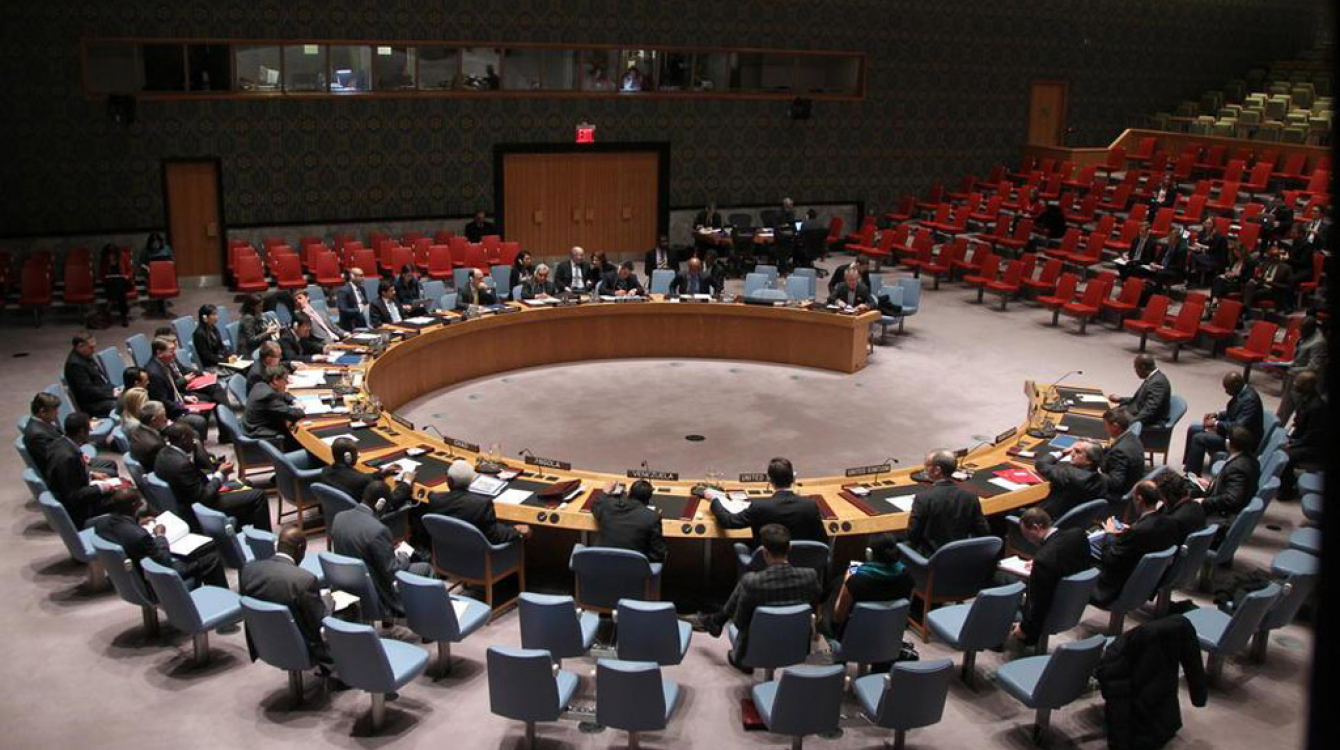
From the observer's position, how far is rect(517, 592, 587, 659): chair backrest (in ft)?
23.3

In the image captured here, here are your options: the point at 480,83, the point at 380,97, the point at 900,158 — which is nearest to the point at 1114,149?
the point at 900,158

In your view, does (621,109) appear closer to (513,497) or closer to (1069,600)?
(513,497)

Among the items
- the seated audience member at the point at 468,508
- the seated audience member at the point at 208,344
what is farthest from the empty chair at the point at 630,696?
the seated audience member at the point at 208,344

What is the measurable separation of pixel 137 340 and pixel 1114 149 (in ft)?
67.0

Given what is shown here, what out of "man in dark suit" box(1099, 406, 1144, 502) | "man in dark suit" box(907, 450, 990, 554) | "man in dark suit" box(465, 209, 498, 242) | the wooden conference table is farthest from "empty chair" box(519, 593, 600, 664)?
"man in dark suit" box(465, 209, 498, 242)

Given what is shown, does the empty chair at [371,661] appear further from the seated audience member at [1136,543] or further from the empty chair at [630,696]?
the seated audience member at [1136,543]

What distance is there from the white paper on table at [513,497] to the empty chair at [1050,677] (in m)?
3.67

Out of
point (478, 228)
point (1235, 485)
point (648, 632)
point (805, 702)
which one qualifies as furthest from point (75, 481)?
point (478, 228)

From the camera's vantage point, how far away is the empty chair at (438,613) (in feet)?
23.9

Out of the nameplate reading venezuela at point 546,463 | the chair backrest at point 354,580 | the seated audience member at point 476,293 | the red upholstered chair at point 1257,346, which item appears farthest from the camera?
the seated audience member at point 476,293

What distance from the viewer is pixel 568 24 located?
2086 centimetres

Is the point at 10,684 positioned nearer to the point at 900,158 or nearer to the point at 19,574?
the point at 19,574

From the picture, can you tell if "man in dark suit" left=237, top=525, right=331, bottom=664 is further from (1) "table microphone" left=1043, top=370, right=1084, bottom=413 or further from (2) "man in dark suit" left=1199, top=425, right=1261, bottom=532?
(1) "table microphone" left=1043, top=370, right=1084, bottom=413

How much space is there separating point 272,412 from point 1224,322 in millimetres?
12532
